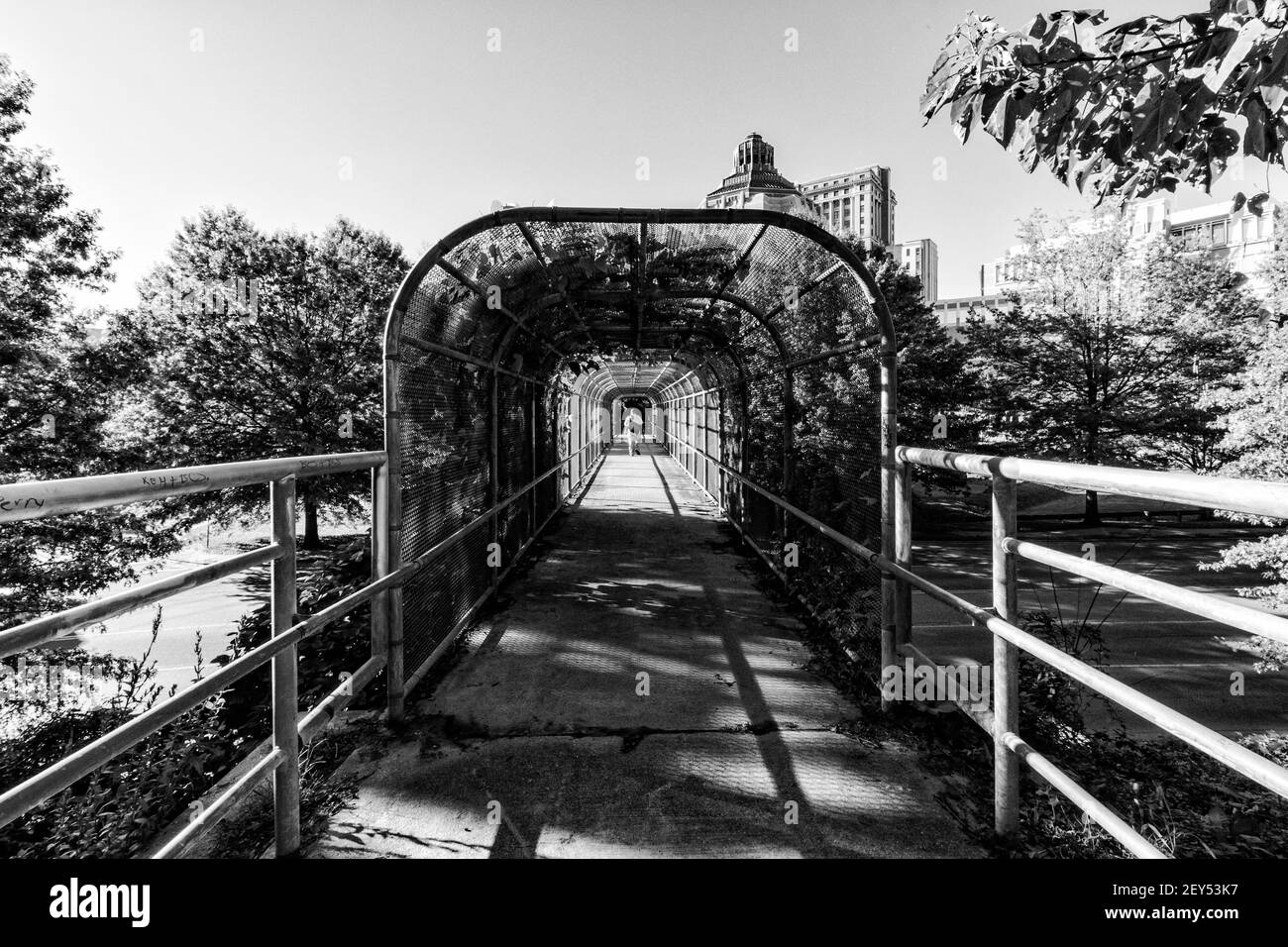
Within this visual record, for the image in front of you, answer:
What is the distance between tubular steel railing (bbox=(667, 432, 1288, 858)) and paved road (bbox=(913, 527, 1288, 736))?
3.35 metres

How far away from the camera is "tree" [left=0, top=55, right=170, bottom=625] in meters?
10.3

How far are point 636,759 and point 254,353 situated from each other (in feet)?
55.0

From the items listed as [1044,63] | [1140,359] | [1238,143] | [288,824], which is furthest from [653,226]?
[1140,359]

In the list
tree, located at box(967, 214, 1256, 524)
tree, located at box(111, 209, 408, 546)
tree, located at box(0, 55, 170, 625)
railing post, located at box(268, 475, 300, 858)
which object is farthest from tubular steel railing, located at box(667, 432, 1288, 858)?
tree, located at box(967, 214, 1256, 524)

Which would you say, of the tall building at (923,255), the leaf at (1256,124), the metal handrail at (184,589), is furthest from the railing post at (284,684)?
the tall building at (923,255)

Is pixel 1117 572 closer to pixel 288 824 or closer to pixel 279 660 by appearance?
pixel 279 660

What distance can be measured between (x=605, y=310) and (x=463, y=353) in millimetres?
2575

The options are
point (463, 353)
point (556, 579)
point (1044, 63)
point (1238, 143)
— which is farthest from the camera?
point (556, 579)

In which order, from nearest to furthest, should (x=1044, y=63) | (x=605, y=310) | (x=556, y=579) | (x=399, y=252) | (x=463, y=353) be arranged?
(x=1044, y=63)
(x=463, y=353)
(x=556, y=579)
(x=605, y=310)
(x=399, y=252)

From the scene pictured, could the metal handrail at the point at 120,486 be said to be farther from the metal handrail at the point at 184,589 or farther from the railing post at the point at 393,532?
the railing post at the point at 393,532

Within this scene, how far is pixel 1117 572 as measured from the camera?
1645mm

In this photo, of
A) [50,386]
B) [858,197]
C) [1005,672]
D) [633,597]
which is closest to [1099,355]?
[633,597]

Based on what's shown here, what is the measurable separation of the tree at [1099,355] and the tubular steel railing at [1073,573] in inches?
716

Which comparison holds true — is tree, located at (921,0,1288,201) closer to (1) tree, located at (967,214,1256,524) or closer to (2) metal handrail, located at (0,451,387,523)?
(2) metal handrail, located at (0,451,387,523)
